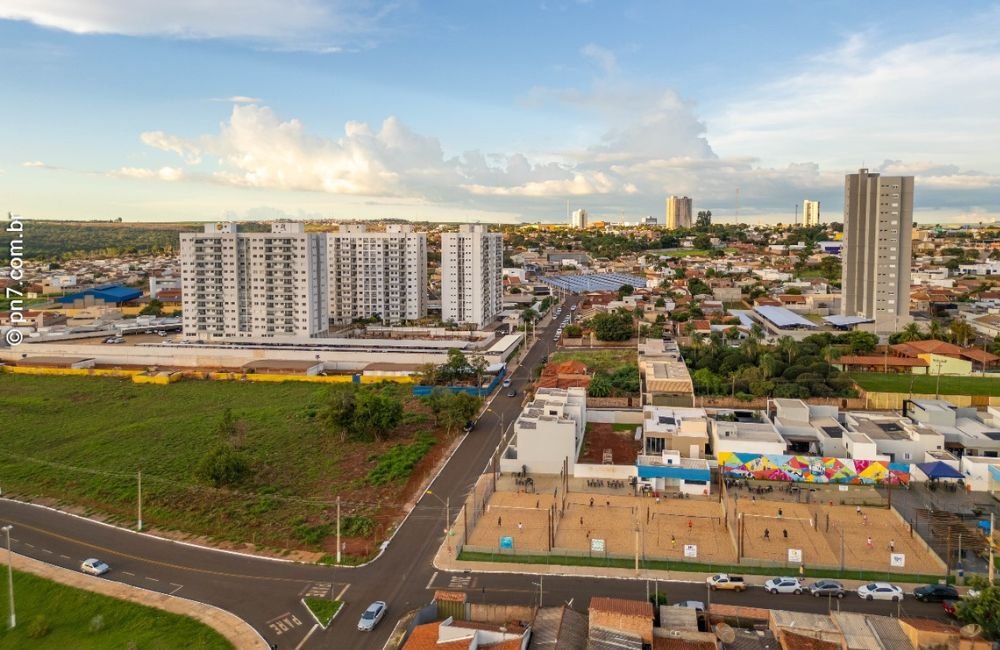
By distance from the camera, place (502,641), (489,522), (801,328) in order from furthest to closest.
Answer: (801,328) < (489,522) < (502,641)

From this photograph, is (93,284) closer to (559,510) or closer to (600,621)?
(559,510)

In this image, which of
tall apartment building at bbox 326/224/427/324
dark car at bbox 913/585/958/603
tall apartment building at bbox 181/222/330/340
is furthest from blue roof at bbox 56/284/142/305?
dark car at bbox 913/585/958/603

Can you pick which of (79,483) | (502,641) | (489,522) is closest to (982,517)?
(489,522)

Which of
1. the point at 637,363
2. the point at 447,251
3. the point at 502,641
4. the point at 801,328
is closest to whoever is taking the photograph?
the point at 502,641

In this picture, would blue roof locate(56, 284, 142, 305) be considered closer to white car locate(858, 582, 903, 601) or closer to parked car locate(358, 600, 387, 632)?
parked car locate(358, 600, 387, 632)

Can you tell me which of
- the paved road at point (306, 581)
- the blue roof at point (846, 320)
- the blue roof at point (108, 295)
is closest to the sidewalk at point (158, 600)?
the paved road at point (306, 581)

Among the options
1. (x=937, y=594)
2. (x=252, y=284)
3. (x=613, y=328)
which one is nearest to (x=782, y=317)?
(x=613, y=328)
